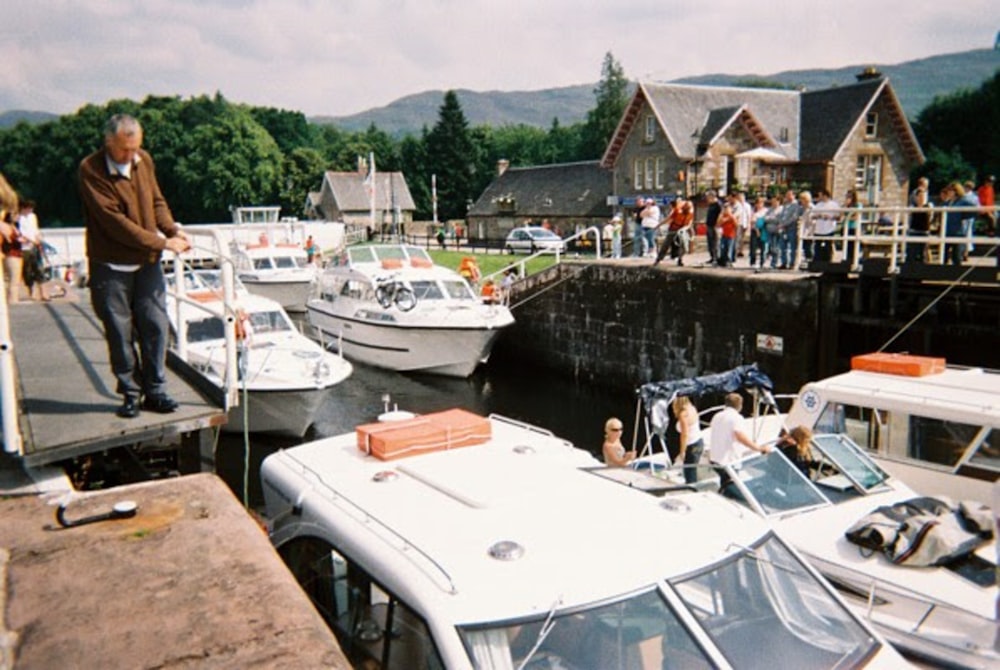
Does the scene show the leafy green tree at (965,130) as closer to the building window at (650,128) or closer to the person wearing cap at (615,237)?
the building window at (650,128)

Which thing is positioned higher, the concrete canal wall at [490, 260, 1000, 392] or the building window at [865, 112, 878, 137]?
the building window at [865, 112, 878, 137]

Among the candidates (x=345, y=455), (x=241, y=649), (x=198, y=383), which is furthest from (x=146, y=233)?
(x=241, y=649)

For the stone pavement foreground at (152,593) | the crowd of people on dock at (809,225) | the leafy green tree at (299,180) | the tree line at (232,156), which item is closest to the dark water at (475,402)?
the crowd of people on dock at (809,225)

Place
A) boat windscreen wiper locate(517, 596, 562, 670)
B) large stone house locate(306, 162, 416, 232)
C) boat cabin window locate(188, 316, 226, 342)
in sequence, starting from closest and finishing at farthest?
boat windscreen wiper locate(517, 596, 562, 670) < boat cabin window locate(188, 316, 226, 342) < large stone house locate(306, 162, 416, 232)

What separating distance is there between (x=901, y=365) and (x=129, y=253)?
915 cm

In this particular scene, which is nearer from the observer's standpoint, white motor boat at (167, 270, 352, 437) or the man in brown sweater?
the man in brown sweater

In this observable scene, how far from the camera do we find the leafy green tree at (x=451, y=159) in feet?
272

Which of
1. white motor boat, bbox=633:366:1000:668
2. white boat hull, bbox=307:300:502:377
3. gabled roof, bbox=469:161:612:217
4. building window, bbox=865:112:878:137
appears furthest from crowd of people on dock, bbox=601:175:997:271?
gabled roof, bbox=469:161:612:217

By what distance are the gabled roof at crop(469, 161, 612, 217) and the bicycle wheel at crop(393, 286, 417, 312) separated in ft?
103

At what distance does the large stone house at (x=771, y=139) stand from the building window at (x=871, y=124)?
0.06 metres

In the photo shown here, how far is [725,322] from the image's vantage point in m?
18.8

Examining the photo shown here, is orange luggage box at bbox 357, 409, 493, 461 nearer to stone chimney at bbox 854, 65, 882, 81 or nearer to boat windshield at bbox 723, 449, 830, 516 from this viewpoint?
boat windshield at bbox 723, 449, 830, 516

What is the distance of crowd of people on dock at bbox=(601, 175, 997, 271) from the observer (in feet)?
51.0

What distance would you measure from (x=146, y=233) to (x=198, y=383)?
1.65 metres
